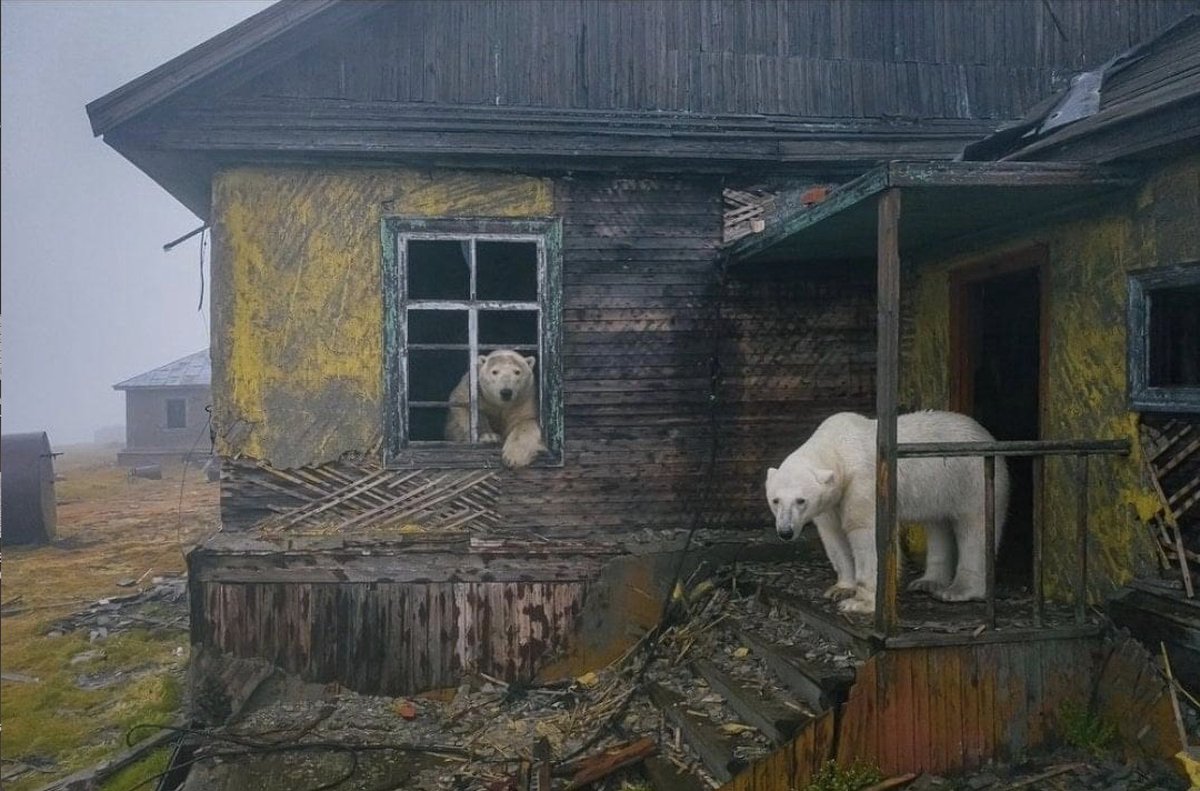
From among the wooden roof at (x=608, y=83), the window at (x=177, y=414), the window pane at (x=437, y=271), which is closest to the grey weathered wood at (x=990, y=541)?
the wooden roof at (x=608, y=83)

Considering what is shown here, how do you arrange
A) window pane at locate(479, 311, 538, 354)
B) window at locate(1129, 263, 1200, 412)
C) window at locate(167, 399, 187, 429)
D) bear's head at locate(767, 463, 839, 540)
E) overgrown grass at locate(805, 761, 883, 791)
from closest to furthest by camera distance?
1. overgrown grass at locate(805, 761, 883, 791)
2. window at locate(1129, 263, 1200, 412)
3. bear's head at locate(767, 463, 839, 540)
4. window pane at locate(479, 311, 538, 354)
5. window at locate(167, 399, 187, 429)

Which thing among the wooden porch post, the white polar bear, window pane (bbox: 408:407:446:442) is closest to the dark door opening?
the white polar bear

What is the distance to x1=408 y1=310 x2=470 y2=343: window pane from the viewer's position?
28.8 feet

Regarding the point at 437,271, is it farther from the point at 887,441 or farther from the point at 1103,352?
the point at 1103,352

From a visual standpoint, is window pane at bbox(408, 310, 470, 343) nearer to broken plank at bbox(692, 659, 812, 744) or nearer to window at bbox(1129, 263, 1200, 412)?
broken plank at bbox(692, 659, 812, 744)

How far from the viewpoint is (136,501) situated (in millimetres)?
18969

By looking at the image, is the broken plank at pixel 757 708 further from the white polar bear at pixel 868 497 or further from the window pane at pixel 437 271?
the window pane at pixel 437 271

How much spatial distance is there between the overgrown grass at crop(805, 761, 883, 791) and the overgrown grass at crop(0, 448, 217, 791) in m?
4.27

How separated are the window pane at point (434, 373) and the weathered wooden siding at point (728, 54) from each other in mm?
3399

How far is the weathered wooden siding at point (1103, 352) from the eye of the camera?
4.24 metres

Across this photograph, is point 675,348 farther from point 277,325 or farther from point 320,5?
point 320,5

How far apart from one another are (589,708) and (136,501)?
17.5 meters

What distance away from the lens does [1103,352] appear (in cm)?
462

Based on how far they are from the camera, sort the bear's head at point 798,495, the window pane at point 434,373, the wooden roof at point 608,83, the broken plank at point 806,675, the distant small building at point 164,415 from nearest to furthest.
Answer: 1. the broken plank at point 806,675
2. the bear's head at point 798,495
3. the wooden roof at point 608,83
4. the window pane at point 434,373
5. the distant small building at point 164,415
